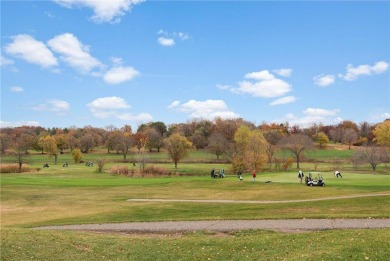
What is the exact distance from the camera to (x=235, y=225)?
21.9 metres

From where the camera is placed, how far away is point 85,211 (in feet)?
104

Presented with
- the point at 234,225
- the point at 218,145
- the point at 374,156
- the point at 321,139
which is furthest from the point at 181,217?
the point at 321,139

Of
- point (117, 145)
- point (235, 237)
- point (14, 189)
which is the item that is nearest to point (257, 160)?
point (14, 189)

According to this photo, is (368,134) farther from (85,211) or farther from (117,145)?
(85,211)

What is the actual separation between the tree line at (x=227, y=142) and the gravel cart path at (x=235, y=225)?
49.2 metres

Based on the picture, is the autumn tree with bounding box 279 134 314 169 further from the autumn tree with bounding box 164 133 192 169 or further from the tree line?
the autumn tree with bounding box 164 133 192 169

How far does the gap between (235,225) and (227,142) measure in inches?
3302

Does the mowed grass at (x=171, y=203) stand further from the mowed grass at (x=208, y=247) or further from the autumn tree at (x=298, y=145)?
the autumn tree at (x=298, y=145)

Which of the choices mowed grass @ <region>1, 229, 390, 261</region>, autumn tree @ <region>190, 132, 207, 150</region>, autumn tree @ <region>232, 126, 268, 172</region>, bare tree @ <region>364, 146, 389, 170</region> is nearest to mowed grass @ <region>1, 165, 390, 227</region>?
mowed grass @ <region>1, 229, 390, 261</region>

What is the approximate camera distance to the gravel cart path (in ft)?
66.8

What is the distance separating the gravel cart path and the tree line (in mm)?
49176

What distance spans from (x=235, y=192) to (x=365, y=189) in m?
12.5

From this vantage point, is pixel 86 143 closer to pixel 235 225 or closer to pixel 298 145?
pixel 298 145

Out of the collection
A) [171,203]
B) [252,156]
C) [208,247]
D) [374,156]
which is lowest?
[171,203]
